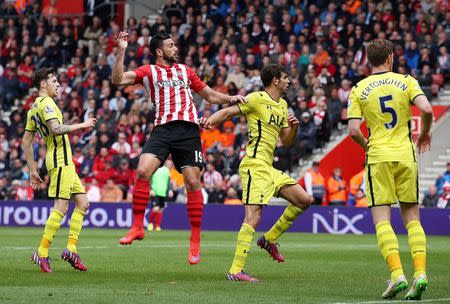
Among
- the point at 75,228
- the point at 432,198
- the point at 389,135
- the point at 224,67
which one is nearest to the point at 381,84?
the point at 389,135

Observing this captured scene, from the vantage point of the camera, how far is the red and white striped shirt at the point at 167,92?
13.0 m

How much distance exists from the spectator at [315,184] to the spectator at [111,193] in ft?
17.3

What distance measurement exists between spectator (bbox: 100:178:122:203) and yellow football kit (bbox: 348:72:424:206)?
19908 millimetres

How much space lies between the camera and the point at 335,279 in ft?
40.2

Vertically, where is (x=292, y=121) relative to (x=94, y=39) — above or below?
below

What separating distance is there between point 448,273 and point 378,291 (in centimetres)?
257

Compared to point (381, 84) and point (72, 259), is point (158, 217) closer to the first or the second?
point (72, 259)

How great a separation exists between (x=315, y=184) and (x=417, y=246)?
58.1 ft

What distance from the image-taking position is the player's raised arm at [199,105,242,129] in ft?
40.1

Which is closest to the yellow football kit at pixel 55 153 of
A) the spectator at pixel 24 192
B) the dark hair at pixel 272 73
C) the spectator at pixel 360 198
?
the dark hair at pixel 272 73

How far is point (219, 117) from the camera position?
40.7 feet

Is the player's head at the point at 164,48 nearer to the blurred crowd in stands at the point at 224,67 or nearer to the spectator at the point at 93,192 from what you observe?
the blurred crowd in stands at the point at 224,67

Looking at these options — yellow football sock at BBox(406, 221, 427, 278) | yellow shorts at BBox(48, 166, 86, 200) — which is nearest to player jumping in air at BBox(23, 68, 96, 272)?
yellow shorts at BBox(48, 166, 86, 200)

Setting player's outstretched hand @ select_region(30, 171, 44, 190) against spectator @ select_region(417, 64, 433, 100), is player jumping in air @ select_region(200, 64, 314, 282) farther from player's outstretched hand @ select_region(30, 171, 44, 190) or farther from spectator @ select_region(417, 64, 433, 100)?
spectator @ select_region(417, 64, 433, 100)
